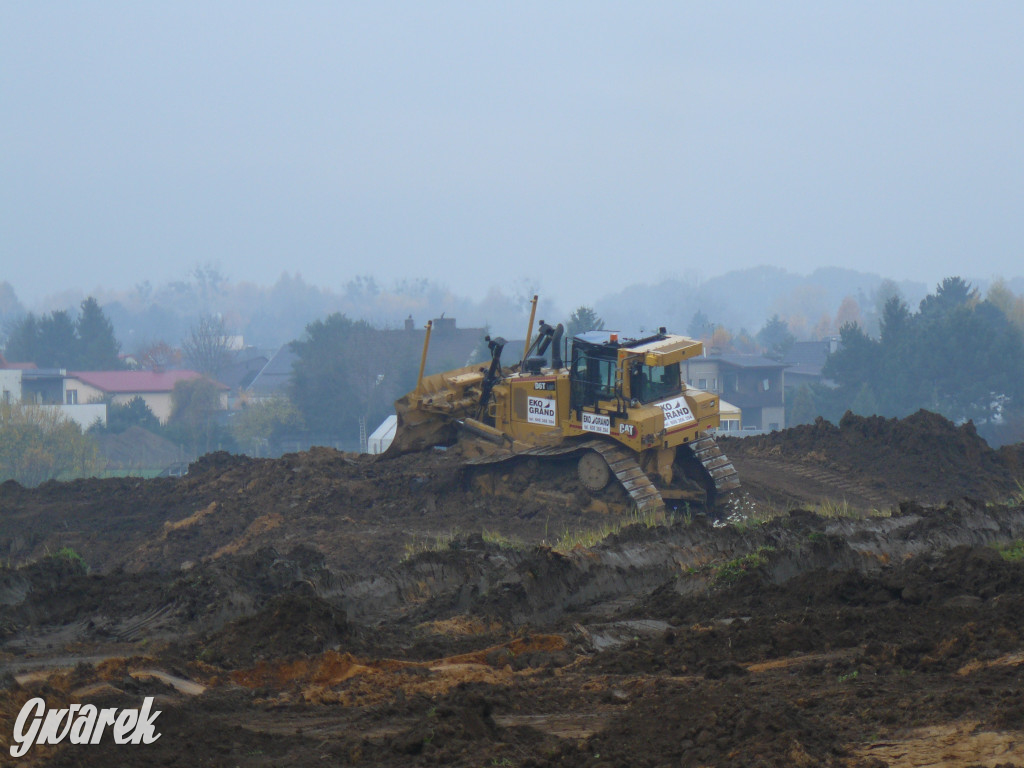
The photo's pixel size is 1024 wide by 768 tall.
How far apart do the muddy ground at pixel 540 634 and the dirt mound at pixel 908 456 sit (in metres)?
0.58

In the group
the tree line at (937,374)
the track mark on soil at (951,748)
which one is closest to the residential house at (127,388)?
the tree line at (937,374)

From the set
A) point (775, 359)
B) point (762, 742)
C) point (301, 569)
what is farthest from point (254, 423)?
point (762, 742)

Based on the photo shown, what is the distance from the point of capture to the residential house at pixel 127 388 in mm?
59469

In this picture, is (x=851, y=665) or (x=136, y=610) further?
(x=136, y=610)

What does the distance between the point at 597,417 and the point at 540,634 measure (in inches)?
312

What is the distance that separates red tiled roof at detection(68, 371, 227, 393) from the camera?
61094 millimetres

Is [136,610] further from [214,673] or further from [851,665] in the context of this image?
[851,665]

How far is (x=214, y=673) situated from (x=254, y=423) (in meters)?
45.2

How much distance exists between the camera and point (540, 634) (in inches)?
352

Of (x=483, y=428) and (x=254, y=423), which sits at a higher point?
(x=483, y=428)

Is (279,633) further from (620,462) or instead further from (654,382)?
(654,382)

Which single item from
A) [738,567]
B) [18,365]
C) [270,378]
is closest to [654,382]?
[738,567]

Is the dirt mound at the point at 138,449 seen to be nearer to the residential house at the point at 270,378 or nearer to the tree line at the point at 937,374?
the residential house at the point at 270,378

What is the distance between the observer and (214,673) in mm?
8031
